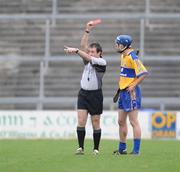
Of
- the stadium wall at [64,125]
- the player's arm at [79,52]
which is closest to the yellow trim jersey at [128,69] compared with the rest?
the player's arm at [79,52]

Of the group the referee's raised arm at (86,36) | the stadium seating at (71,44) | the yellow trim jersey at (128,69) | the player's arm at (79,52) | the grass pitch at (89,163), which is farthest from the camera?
the stadium seating at (71,44)

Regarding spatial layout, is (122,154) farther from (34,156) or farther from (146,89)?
(146,89)

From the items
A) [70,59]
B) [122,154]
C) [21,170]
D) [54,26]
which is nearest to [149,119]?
[70,59]

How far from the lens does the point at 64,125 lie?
2311 cm

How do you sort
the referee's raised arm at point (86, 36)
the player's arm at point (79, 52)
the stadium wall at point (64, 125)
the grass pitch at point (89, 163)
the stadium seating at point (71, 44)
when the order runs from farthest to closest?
1. the stadium seating at point (71, 44)
2. the stadium wall at point (64, 125)
3. the referee's raised arm at point (86, 36)
4. the player's arm at point (79, 52)
5. the grass pitch at point (89, 163)

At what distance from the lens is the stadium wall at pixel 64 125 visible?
22.8 m

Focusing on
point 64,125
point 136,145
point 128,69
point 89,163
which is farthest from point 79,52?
point 64,125

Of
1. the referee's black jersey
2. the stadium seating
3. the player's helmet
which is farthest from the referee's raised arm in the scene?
the stadium seating

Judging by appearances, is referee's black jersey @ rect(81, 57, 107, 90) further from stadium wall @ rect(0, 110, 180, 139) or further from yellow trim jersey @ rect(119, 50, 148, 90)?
stadium wall @ rect(0, 110, 180, 139)

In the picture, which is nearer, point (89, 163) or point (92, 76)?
point (89, 163)

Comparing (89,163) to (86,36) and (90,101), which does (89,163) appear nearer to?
(90,101)

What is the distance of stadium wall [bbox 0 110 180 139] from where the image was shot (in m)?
22.8

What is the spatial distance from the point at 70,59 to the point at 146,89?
3.11 meters

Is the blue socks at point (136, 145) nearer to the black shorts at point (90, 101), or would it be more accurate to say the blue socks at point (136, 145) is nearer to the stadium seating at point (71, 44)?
the black shorts at point (90, 101)
